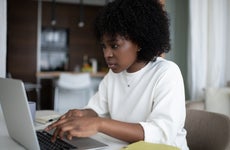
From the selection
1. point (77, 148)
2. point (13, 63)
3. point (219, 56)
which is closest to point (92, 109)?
point (77, 148)

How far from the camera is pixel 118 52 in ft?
3.53

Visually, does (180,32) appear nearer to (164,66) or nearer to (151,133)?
(164,66)

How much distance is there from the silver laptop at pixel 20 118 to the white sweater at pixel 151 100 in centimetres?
19

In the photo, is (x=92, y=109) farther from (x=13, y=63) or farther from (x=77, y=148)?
(x=13, y=63)

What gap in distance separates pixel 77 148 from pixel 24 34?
4.75 m

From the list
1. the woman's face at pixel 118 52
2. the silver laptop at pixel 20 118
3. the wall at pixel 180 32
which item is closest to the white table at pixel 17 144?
the silver laptop at pixel 20 118

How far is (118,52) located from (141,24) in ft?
0.43

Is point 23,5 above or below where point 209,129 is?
above

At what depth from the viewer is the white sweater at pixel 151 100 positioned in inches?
38.3

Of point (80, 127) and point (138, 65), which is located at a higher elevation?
point (138, 65)

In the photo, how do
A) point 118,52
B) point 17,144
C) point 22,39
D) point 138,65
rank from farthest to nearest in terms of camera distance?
1. point 22,39
2. point 138,65
3. point 118,52
4. point 17,144

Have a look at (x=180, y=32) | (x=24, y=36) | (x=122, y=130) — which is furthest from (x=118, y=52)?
(x=24, y=36)

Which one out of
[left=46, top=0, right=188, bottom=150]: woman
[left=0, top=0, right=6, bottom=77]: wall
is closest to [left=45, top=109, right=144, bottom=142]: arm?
[left=46, top=0, right=188, bottom=150]: woman

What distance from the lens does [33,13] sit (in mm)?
5324
